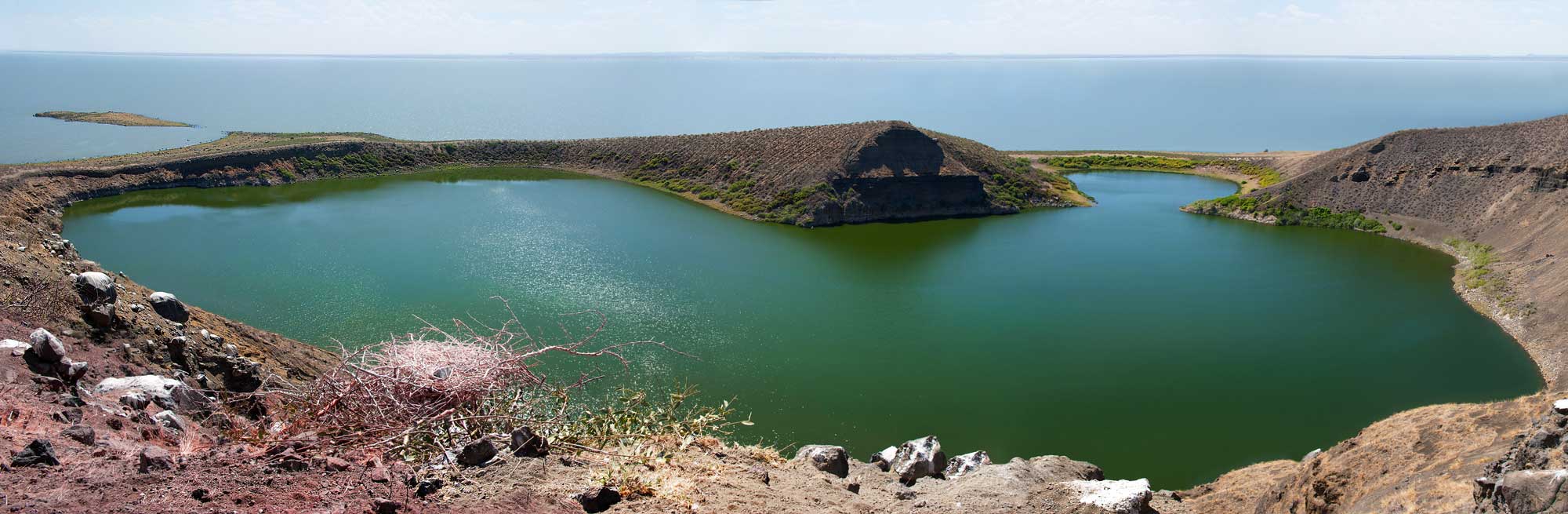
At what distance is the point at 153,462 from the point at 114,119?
116423 mm

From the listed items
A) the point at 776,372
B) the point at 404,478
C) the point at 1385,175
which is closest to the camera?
the point at 404,478

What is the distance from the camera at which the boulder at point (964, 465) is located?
39.2 feet

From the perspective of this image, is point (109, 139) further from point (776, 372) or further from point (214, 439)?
point (214, 439)

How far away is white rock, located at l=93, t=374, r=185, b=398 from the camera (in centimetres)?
880

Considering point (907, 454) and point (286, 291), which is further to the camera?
point (286, 291)

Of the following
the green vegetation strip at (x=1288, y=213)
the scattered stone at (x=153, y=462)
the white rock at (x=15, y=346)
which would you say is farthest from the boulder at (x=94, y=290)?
the green vegetation strip at (x=1288, y=213)

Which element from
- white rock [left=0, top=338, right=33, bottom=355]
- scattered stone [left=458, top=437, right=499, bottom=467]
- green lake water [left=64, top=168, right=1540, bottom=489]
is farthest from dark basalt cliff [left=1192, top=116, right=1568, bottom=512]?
white rock [left=0, top=338, right=33, bottom=355]

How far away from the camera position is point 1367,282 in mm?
33062

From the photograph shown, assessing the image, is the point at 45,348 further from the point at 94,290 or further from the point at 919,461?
the point at 919,461

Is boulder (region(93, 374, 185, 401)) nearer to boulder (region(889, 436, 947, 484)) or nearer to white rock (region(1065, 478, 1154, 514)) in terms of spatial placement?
boulder (region(889, 436, 947, 484))

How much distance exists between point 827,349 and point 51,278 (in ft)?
56.6

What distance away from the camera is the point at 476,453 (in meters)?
7.17

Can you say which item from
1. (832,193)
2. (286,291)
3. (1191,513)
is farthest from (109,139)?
(1191,513)

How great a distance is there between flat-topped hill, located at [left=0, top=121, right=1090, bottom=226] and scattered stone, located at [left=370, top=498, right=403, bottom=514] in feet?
130
